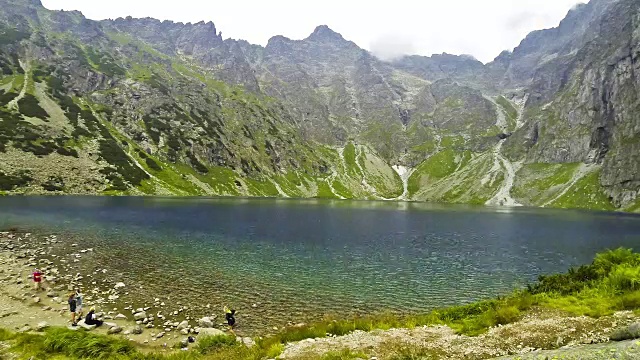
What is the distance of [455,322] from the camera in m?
24.4

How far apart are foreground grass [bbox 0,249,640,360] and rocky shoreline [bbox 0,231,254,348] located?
5628mm

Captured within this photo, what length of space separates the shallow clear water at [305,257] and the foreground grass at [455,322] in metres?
9.56

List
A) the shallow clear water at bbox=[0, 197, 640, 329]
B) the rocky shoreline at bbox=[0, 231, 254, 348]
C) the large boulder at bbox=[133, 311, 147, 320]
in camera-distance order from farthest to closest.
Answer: the shallow clear water at bbox=[0, 197, 640, 329], the large boulder at bbox=[133, 311, 147, 320], the rocky shoreline at bbox=[0, 231, 254, 348]

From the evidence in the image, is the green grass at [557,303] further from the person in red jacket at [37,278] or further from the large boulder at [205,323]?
the person in red jacket at [37,278]

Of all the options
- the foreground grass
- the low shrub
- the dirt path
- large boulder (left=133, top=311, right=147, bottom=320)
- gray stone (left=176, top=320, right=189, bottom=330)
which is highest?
the foreground grass

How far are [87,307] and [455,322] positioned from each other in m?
31.1

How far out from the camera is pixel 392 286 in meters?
43.6

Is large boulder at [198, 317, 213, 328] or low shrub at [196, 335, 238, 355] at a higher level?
low shrub at [196, 335, 238, 355]

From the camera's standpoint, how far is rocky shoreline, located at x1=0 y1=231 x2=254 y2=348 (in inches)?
1086

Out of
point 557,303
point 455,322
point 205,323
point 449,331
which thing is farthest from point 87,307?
point 557,303

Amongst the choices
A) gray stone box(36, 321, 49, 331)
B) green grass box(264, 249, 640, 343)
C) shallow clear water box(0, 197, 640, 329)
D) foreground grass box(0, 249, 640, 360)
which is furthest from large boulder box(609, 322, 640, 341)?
gray stone box(36, 321, 49, 331)

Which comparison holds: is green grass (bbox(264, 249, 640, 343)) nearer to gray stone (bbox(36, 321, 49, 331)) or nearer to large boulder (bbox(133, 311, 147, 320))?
large boulder (bbox(133, 311, 147, 320))

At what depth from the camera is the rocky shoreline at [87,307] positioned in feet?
90.5

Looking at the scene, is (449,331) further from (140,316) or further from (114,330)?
(140,316)
